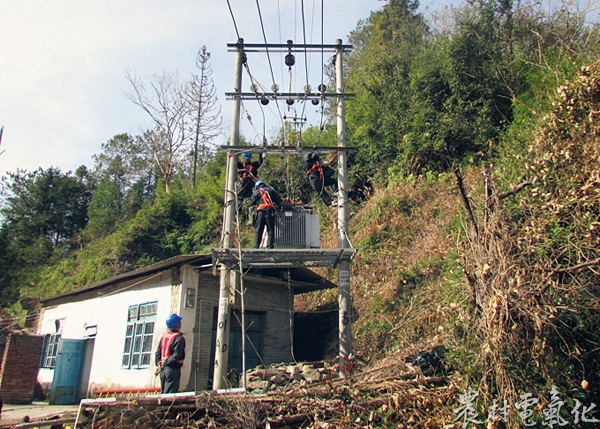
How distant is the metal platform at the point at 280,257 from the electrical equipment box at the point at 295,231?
31 centimetres

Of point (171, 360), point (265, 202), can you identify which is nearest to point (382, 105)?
point (265, 202)

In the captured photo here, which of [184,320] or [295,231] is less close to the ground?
[295,231]

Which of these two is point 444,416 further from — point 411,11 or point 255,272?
point 411,11

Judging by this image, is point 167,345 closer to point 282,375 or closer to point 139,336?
point 282,375

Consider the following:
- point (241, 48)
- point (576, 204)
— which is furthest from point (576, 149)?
point (241, 48)

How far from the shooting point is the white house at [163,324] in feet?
42.9

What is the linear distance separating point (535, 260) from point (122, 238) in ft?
78.1

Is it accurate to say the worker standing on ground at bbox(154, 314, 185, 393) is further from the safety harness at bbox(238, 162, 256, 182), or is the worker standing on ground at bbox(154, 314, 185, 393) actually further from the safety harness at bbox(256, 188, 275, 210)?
the safety harness at bbox(238, 162, 256, 182)

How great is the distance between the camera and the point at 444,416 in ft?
23.0

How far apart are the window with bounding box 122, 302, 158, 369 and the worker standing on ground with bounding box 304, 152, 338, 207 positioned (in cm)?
570

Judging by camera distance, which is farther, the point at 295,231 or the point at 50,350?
the point at 50,350

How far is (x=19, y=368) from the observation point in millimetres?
14602

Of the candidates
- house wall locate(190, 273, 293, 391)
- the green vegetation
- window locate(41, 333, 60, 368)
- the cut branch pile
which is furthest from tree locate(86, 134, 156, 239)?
the cut branch pile

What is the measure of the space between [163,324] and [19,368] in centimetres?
481
